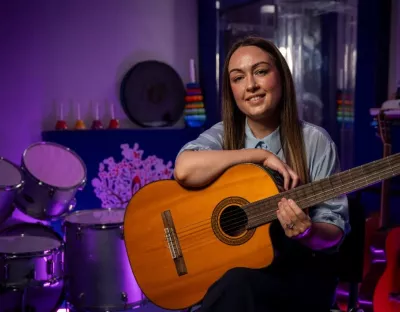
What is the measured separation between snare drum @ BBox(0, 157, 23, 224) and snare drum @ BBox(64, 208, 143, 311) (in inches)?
15.4

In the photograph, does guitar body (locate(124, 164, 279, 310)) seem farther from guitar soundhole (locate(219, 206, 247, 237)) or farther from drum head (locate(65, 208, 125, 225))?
drum head (locate(65, 208, 125, 225))

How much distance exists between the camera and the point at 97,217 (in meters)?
3.12

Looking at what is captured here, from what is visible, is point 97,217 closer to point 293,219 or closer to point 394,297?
point 394,297

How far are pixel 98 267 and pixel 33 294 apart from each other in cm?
38

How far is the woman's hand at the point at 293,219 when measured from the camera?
1.49 meters

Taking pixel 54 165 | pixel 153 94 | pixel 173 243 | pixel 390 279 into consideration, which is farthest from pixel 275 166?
pixel 153 94

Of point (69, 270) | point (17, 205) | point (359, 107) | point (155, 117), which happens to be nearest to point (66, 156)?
point (17, 205)

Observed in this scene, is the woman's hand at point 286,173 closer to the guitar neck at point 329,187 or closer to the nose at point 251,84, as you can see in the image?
the guitar neck at point 329,187

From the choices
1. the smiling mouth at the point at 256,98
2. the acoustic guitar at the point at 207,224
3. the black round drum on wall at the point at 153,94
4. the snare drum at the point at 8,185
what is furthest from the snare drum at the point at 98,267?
the black round drum on wall at the point at 153,94

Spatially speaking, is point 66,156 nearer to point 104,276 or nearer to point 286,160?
point 104,276

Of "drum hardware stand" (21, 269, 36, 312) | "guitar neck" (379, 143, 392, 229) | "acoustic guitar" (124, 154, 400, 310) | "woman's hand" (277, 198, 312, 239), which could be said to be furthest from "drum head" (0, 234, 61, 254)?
"guitar neck" (379, 143, 392, 229)

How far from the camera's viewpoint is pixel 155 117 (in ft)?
14.6

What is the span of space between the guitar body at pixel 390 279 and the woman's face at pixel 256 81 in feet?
3.09

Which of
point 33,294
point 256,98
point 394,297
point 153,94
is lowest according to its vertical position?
point 33,294
